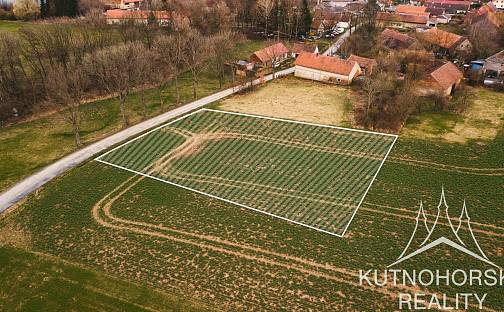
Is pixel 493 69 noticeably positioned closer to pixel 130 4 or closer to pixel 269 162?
pixel 269 162

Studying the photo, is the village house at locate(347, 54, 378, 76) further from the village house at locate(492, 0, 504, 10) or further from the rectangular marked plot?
the village house at locate(492, 0, 504, 10)

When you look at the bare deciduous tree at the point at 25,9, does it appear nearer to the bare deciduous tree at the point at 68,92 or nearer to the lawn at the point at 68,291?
the bare deciduous tree at the point at 68,92

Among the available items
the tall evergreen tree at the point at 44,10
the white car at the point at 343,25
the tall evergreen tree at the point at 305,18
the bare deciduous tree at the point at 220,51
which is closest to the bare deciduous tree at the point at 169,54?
the bare deciduous tree at the point at 220,51

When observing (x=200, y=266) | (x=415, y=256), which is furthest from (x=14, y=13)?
(x=415, y=256)

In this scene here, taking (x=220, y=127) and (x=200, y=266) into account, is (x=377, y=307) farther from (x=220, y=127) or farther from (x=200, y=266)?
(x=220, y=127)

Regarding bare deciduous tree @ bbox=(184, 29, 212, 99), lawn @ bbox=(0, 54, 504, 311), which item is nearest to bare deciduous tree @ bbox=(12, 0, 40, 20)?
bare deciduous tree @ bbox=(184, 29, 212, 99)

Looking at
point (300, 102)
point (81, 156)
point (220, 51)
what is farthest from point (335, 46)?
point (81, 156)
